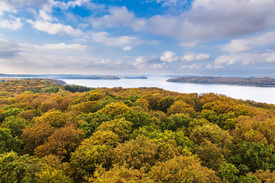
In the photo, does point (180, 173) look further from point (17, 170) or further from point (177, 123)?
point (177, 123)

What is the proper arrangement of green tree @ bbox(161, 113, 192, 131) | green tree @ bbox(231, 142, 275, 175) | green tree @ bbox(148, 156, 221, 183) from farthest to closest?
green tree @ bbox(161, 113, 192, 131)
green tree @ bbox(231, 142, 275, 175)
green tree @ bbox(148, 156, 221, 183)

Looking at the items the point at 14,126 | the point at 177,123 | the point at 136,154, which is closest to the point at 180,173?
the point at 136,154

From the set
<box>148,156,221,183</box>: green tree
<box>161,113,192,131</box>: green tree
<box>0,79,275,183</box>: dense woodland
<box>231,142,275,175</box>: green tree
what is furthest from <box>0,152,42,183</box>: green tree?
<box>231,142,275,175</box>: green tree

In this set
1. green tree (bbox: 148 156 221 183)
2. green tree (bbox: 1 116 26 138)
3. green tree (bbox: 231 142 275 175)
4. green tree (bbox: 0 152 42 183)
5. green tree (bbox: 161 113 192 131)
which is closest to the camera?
green tree (bbox: 148 156 221 183)

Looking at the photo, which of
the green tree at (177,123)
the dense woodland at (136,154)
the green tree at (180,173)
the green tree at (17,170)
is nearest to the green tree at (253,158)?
the dense woodland at (136,154)

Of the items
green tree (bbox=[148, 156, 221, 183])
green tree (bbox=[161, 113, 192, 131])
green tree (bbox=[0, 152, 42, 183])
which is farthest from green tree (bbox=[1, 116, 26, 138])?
green tree (bbox=[161, 113, 192, 131])

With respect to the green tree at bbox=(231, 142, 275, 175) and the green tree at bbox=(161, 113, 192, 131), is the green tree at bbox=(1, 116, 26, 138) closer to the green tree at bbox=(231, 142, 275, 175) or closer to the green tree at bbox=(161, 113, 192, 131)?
the green tree at bbox=(161, 113, 192, 131)

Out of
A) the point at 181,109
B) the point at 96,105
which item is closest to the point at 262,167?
the point at 181,109

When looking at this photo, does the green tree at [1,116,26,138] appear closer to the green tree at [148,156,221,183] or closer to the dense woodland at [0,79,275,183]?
the dense woodland at [0,79,275,183]

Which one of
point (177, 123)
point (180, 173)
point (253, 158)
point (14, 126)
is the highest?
point (180, 173)


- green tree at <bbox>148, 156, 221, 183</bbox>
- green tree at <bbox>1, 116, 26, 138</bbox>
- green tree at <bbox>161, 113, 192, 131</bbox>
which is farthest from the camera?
green tree at <bbox>161, 113, 192, 131</bbox>

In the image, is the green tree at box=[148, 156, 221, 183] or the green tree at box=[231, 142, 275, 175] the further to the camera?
the green tree at box=[231, 142, 275, 175]

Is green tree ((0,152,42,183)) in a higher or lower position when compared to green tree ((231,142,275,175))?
higher
